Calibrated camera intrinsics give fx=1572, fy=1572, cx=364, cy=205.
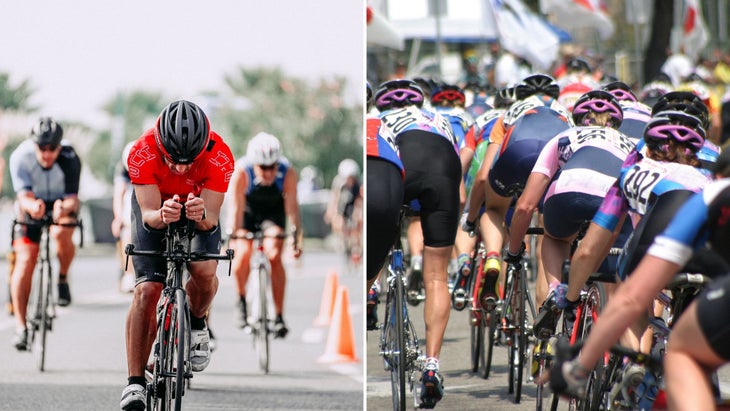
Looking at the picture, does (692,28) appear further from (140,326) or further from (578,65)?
(140,326)

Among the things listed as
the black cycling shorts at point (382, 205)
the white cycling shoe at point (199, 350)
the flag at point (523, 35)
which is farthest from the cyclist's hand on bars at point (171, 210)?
the flag at point (523, 35)

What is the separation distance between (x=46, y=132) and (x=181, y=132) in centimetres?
551

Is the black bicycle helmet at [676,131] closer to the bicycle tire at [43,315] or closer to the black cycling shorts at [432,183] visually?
the black cycling shorts at [432,183]

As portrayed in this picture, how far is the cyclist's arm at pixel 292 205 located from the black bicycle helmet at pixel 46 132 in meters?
1.94

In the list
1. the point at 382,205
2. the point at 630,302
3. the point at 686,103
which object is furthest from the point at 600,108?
the point at 630,302

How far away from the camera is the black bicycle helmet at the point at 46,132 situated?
12945 millimetres

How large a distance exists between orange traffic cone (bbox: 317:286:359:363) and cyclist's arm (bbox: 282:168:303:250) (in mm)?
609

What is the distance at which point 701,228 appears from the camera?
15.8 ft

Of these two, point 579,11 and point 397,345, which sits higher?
point 579,11

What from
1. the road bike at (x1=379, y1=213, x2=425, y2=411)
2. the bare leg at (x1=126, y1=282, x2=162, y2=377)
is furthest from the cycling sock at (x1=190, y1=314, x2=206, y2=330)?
the road bike at (x1=379, y1=213, x2=425, y2=411)

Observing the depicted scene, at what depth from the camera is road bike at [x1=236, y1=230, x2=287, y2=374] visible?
1272 cm

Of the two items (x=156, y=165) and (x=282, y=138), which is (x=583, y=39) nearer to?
(x=282, y=138)

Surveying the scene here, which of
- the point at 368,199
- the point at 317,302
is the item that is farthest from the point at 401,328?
the point at 317,302

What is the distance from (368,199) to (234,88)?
68490 millimetres
